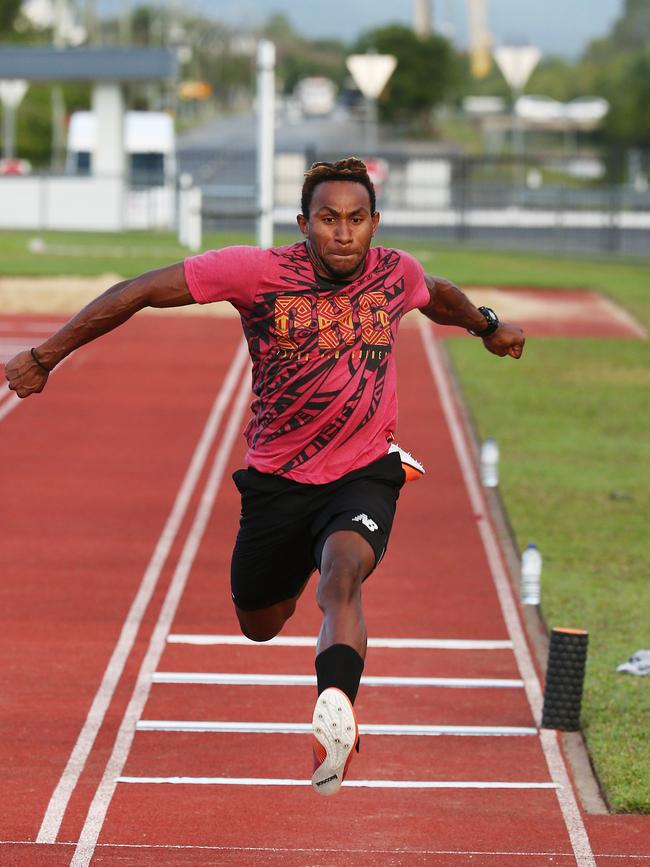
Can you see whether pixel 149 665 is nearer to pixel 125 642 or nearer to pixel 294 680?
pixel 125 642

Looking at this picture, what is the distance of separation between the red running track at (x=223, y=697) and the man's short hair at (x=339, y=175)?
281cm

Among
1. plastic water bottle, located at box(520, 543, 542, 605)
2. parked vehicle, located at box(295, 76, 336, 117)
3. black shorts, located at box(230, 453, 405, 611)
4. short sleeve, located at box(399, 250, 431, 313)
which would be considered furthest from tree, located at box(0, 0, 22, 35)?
black shorts, located at box(230, 453, 405, 611)

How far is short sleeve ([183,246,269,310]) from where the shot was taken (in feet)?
21.9

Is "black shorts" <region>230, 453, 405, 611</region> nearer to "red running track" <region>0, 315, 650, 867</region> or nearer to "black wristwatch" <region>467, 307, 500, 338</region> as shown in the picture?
"black wristwatch" <region>467, 307, 500, 338</region>

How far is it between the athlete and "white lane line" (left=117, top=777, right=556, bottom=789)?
1849 mm

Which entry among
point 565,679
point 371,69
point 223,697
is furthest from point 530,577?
point 371,69

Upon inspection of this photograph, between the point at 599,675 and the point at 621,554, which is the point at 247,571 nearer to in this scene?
the point at 599,675

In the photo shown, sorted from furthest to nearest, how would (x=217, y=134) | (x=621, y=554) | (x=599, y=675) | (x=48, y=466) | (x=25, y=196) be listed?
(x=217, y=134), (x=25, y=196), (x=48, y=466), (x=621, y=554), (x=599, y=675)

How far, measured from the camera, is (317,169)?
263 inches

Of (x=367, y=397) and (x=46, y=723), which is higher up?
(x=367, y=397)

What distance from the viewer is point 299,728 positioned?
30.5 feet

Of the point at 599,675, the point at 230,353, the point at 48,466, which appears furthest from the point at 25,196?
the point at 599,675

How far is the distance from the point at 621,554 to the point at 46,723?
5.80 metres

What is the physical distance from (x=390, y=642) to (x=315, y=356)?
467cm
